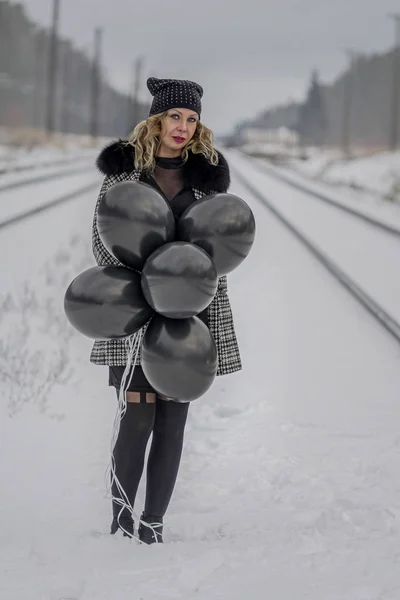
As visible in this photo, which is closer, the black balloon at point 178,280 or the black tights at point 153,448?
the black balloon at point 178,280

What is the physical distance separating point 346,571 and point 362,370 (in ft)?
10.3

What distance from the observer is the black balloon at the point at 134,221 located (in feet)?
10.2

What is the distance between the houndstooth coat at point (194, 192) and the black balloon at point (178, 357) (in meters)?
0.30

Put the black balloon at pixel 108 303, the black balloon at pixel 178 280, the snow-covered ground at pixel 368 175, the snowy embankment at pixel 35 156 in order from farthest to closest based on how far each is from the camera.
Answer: the snowy embankment at pixel 35 156, the snow-covered ground at pixel 368 175, the black balloon at pixel 108 303, the black balloon at pixel 178 280

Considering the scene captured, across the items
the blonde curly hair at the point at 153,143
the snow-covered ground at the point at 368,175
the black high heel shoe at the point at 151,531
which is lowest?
the black high heel shoe at the point at 151,531

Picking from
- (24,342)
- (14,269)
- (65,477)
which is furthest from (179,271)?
(14,269)

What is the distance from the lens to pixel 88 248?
33.7ft

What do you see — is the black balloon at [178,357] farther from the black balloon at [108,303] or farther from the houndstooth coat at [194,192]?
the houndstooth coat at [194,192]

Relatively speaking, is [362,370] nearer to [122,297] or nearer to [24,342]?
[24,342]

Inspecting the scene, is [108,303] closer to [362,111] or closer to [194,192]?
[194,192]

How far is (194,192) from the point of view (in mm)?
3453

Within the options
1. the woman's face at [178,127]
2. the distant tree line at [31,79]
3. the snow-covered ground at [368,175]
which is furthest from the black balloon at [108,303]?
the distant tree line at [31,79]

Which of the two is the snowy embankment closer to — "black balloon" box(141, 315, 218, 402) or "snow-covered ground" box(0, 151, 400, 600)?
"snow-covered ground" box(0, 151, 400, 600)

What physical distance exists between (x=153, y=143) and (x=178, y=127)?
11 centimetres
